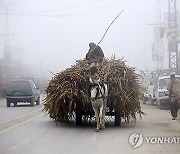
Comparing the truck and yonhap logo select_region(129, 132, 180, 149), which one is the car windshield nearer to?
the truck

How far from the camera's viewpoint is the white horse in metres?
12.8

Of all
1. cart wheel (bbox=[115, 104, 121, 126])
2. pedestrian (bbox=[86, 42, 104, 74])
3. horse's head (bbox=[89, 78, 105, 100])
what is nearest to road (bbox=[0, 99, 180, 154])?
cart wheel (bbox=[115, 104, 121, 126])

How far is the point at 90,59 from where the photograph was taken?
562 inches

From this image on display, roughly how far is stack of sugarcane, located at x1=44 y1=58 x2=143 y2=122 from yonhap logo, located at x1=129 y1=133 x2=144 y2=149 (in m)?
1.64

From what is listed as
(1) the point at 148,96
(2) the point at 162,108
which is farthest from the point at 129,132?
(1) the point at 148,96

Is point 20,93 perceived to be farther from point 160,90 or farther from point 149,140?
point 149,140

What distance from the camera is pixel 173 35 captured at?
39344 millimetres

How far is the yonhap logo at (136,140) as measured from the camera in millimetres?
10171

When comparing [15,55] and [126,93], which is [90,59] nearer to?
[126,93]

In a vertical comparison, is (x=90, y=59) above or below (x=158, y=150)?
above

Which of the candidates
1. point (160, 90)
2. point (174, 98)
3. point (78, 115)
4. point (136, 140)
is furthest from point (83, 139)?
point (160, 90)

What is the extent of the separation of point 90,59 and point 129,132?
9.90ft

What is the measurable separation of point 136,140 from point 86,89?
2.90 meters

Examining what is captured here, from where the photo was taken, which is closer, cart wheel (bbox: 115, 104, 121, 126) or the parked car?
cart wheel (bbox: 115, 104, 121, 126)
